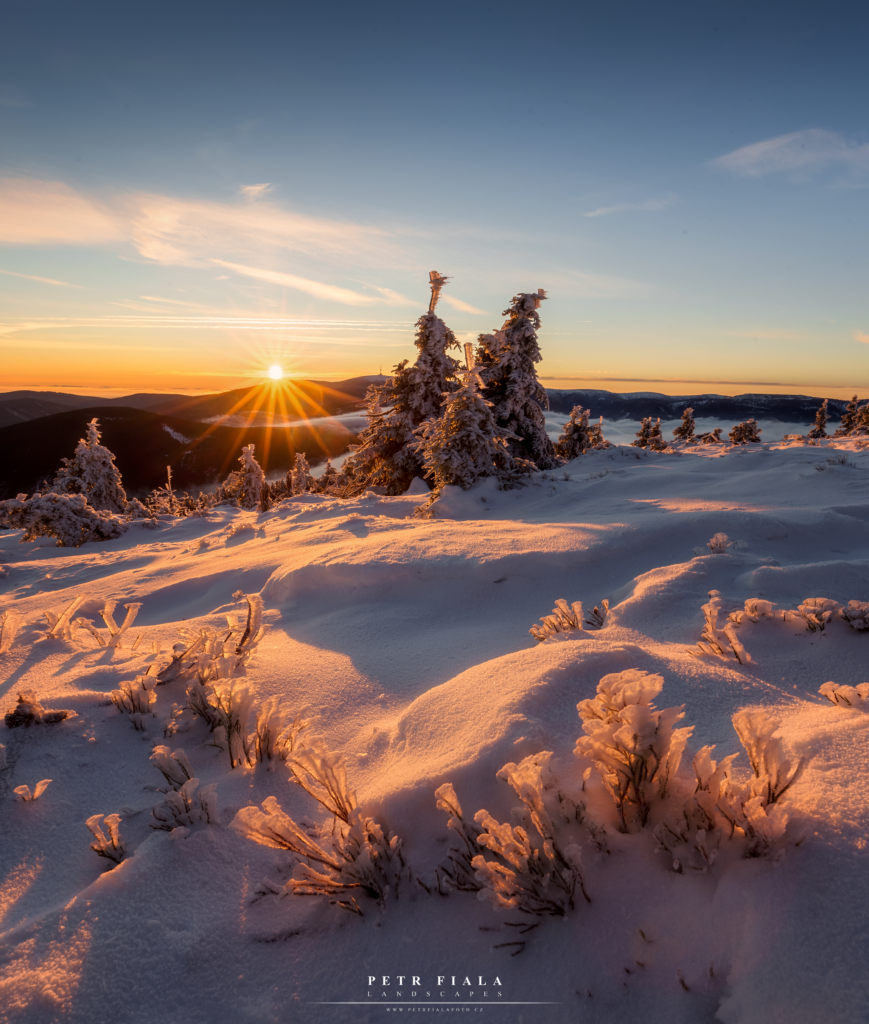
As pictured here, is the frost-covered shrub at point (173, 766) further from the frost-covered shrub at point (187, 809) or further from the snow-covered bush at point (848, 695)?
the snow-covered bush at point (848, 695)

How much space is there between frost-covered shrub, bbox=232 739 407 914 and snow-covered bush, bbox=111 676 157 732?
1.31 metres

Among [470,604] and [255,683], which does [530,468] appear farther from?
[255,683]

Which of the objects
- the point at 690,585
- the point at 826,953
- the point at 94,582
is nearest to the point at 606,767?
the point at 826,953

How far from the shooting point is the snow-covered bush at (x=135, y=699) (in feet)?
7.94

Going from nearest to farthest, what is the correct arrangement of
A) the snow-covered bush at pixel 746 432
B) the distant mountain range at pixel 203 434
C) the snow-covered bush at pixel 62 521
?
the snow-covered bush at pixel 62 521 → the snow-covered bush at pixel 746 432 → the distant mountain range at pixel 203 434

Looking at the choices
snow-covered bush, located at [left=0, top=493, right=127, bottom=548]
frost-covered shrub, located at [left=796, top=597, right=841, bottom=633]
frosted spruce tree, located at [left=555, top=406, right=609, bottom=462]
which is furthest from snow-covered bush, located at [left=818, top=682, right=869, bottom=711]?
frosted spruce tree, located at [left=555, top=406, right=609, bottom=462]

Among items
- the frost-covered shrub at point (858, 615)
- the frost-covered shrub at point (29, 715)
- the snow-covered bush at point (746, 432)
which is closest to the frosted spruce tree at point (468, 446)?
the frost-covered shrub at point (858, 615)

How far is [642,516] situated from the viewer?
5.48m

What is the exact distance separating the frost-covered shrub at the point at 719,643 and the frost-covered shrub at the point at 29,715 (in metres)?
3.22

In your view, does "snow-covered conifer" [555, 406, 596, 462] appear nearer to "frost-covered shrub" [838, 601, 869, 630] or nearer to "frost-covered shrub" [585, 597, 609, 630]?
"frost-covered shrub" [585, 597, 609, 630]

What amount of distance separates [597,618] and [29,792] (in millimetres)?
3024

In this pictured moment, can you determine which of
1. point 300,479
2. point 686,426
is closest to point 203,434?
point 300,479

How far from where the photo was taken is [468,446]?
33.2 feet

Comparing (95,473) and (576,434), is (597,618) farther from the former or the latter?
(95,473)
